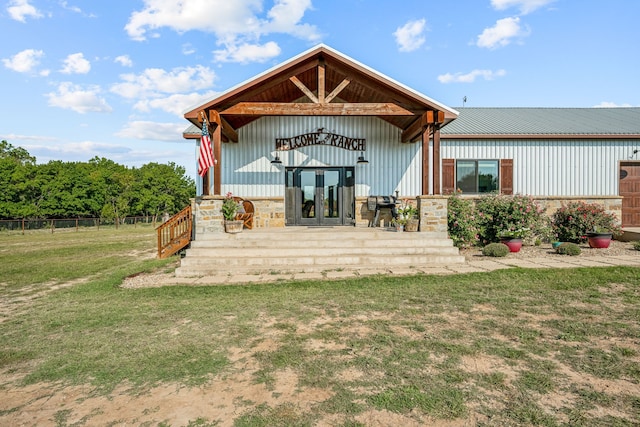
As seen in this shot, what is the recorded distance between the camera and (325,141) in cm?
1166

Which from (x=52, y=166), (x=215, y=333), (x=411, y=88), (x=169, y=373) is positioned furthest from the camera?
(x=52, y=166)

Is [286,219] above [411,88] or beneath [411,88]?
beneath

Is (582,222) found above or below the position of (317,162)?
below

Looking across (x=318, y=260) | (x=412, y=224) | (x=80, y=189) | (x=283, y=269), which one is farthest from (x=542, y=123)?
(x=80, y=189)

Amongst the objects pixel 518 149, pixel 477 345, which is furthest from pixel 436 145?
pixel 477 345

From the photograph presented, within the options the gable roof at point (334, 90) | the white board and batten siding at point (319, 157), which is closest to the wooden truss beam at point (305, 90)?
the gable roof at point (334, 90)

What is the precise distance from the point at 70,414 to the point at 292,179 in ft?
31.5

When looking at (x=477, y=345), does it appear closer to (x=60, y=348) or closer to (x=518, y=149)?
(x=60, y=348)

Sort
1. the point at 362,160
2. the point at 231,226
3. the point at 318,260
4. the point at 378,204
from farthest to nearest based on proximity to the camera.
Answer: the point at 362,160
the point at 378,204
the point at 231,226
the point at 318,260

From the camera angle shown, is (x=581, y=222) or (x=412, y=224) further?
(x=581, y=222)

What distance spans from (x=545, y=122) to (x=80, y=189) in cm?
4315

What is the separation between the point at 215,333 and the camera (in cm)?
392

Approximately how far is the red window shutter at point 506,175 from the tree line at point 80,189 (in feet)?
84.6

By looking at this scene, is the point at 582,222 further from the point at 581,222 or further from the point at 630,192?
the point at 630,192
